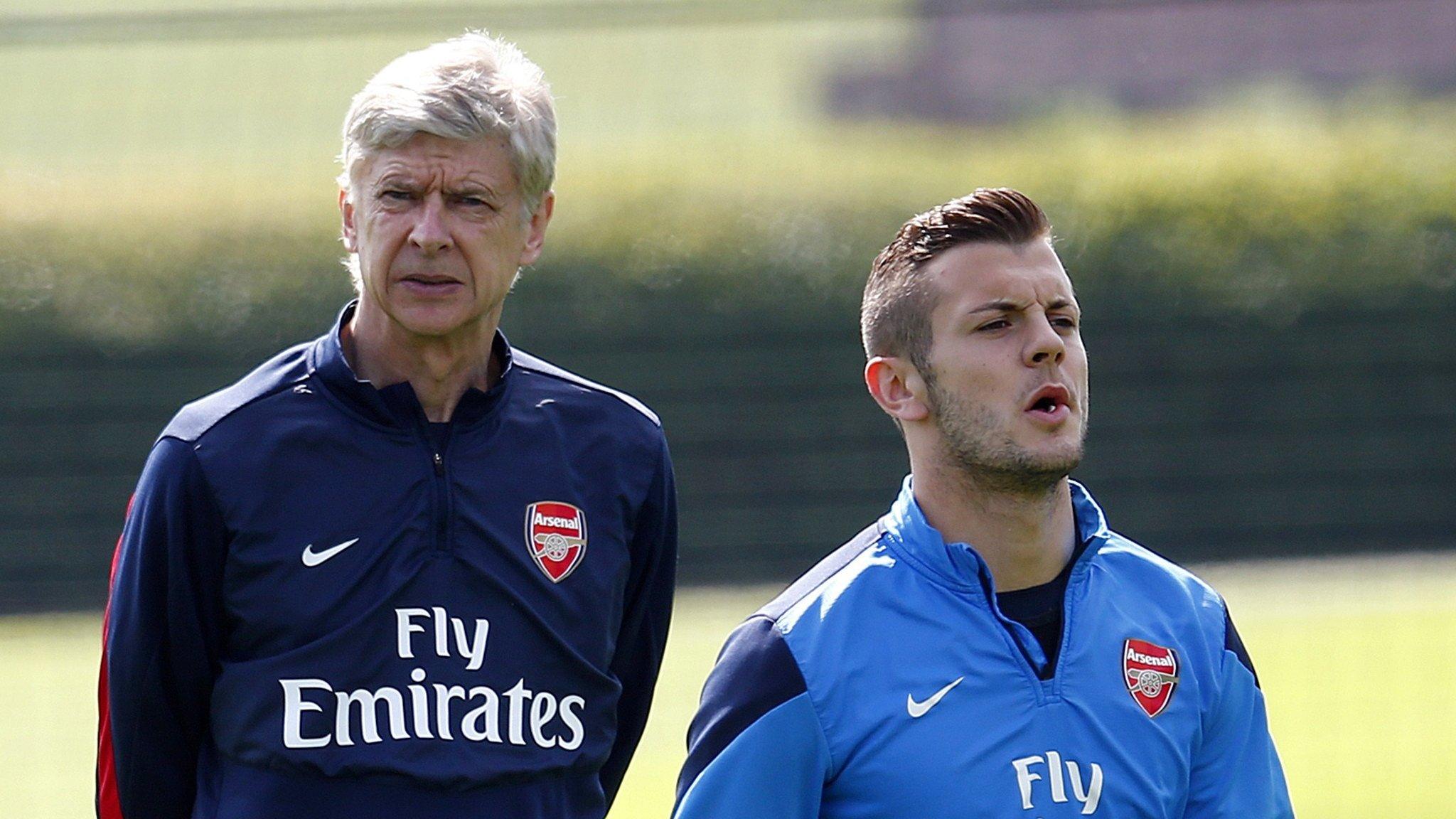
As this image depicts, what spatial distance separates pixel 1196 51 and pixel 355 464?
33.8ft

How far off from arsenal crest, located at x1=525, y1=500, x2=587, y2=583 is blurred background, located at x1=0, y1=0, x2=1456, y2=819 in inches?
262

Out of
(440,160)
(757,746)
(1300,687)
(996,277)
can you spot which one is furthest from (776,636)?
(1300,687)

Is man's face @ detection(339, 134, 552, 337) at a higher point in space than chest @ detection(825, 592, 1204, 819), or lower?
higher

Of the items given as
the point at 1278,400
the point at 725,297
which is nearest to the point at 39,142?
the point at 725,297

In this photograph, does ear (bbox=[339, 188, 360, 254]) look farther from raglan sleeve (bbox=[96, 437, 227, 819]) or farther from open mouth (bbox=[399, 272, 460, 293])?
raglan sleeve (bbox=[96, 437, 227, 819])

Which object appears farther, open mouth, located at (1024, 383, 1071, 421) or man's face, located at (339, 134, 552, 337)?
man's face, located at (339, 134, 552, 337)

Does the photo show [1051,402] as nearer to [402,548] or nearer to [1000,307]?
[1000,307]

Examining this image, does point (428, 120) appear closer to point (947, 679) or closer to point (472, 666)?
point (472, 666)

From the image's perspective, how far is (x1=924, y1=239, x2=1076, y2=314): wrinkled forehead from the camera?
8.81 ft

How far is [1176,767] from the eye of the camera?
8.32 feet

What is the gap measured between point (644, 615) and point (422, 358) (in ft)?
2.04

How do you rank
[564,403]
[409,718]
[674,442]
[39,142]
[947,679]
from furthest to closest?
[39,142] < [674,442] < [564,403] < [409,718] < [947,679]

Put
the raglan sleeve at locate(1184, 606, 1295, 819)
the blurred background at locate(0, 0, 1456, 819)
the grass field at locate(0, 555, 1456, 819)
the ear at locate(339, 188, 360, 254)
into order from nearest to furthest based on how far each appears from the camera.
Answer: the raglan sleeve at locate(1184, 606, 1295, 819) < the ear at locate(339, 188, 360, 254) < the grass field at locate(0, 555, 1456, 819) < the blurred background at locate(0, 0, 1456, 819)

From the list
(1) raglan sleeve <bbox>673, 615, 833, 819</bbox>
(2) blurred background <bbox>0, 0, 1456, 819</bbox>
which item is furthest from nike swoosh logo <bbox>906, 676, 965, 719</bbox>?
(2) blurred background <bbox>0, 0, 1456, 819</bbox>
